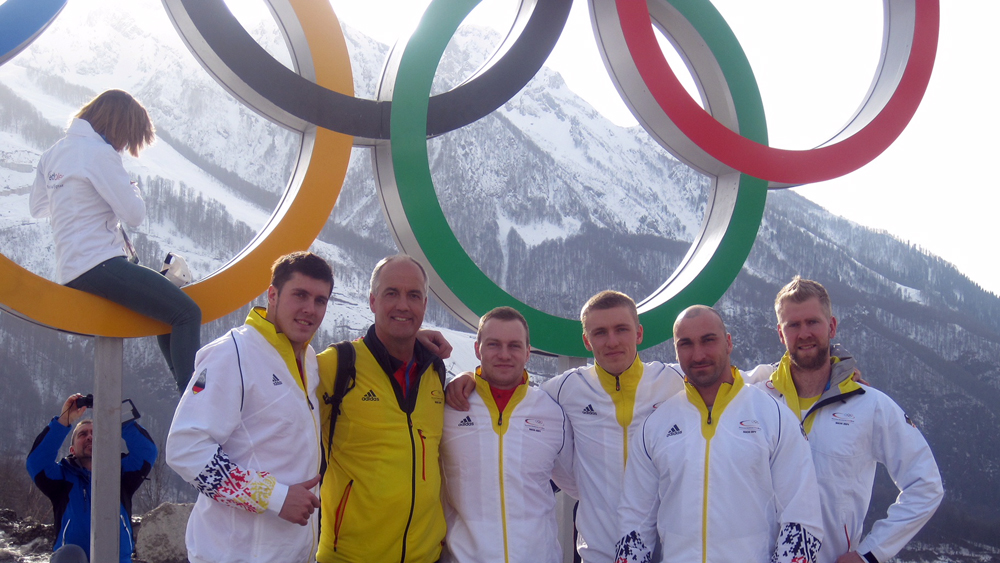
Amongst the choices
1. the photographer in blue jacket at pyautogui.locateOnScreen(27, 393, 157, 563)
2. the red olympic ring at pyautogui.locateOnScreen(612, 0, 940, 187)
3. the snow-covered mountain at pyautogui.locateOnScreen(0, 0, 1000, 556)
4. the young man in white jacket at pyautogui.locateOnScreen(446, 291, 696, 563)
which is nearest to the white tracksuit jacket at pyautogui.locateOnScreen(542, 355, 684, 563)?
the young man in white jacket at pyautogui.locateOnScreen(446, 291, 696, 563)

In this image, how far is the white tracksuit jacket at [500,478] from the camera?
305 cm

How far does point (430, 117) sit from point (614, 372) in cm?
222

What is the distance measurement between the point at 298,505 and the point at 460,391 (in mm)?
923

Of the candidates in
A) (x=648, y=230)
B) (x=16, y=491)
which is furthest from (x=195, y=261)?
(x=648, y=230)

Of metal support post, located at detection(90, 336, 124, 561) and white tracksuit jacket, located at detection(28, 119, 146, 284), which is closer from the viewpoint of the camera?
white tracksuit jacket, located at detection(28, 119, 146, 284)

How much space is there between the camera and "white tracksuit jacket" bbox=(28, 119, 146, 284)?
3592 mm

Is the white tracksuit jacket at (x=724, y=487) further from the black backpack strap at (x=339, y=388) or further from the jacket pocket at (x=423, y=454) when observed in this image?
the black backpack strap at (x=339, y=388)

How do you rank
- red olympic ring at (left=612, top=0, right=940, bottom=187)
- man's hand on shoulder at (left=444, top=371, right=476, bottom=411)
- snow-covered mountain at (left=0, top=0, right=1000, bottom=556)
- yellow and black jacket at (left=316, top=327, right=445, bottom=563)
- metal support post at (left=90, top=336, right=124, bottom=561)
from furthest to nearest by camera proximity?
snow-covered mountain at (left=0, top=0, right=1000, bottom=556), red olympic ring at (left=612, top=0, right=940, bottom=187), metal support post at (left=90, top=336, right=124, bottom=561), man's hand on shoulder at (left=444, top=371, right=476, bottom=411), yellow and black jacket at (left=316, top=327, right=445, bottom=563)

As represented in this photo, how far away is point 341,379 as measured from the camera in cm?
306

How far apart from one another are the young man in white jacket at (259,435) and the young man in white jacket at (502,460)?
631 mm

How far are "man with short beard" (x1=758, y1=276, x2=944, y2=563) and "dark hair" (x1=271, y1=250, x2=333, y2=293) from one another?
2156mm

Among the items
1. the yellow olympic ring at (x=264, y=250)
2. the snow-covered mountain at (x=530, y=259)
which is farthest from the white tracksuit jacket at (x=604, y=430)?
the snow-covered mountain at (x=530, y=259)

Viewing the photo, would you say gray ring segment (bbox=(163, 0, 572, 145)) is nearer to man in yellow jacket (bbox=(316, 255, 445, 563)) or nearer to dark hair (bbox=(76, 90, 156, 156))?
dark hair (bbox=(76, 90, 156, 156))

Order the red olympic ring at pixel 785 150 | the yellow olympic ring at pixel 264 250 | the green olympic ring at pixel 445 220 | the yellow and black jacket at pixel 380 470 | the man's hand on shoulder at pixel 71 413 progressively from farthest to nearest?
the red olympic ring at pixel 785 150
the green olympic ring at pixel 445 220
the man's hand on shoulder at pixel 71 413
the yellow olympic ring at pixel 264 250
the yellow and black jacket at pixel 380 470
